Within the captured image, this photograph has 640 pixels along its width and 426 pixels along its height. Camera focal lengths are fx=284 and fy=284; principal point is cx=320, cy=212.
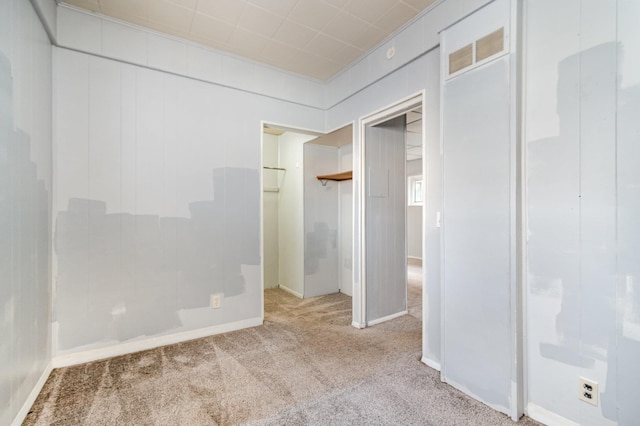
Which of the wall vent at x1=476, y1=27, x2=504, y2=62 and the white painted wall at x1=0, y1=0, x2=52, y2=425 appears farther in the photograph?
the wall vent at x1=476, y1=27, x2=504, y2=62

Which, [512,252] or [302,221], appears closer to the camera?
[512,252]

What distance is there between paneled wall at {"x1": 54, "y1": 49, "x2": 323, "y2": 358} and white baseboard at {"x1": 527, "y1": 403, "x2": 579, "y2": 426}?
2.37 meters

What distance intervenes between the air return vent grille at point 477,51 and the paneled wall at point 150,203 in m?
1.91

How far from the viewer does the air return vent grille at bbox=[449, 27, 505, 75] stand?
1.76m

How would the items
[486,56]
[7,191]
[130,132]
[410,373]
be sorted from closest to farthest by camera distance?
[7,191] < [486,56] < [410,373] < [130,132]

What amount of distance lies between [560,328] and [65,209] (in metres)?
3.46

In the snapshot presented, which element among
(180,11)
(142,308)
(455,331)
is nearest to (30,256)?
(142,308)

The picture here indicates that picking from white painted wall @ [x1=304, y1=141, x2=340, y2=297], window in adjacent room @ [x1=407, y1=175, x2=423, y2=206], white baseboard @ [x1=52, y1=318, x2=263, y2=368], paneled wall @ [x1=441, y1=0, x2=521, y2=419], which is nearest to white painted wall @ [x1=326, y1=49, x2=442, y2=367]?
paneled wall @ [x1=441, y1=0, x2=521, y2=419]

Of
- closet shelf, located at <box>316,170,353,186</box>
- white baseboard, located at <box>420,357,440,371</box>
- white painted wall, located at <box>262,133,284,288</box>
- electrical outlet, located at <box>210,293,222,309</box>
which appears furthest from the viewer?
white painted wall, located at <box>262,133,284,288</box>

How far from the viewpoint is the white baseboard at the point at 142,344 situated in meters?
2.22

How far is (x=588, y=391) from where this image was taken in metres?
1.47

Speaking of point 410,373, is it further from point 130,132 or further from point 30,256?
point 130,132

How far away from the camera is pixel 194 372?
Answer: 84.4 inches

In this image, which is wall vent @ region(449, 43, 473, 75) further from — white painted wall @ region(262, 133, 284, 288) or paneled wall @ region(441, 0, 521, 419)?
white painted wall @ region(262, 133, 284, 288)
